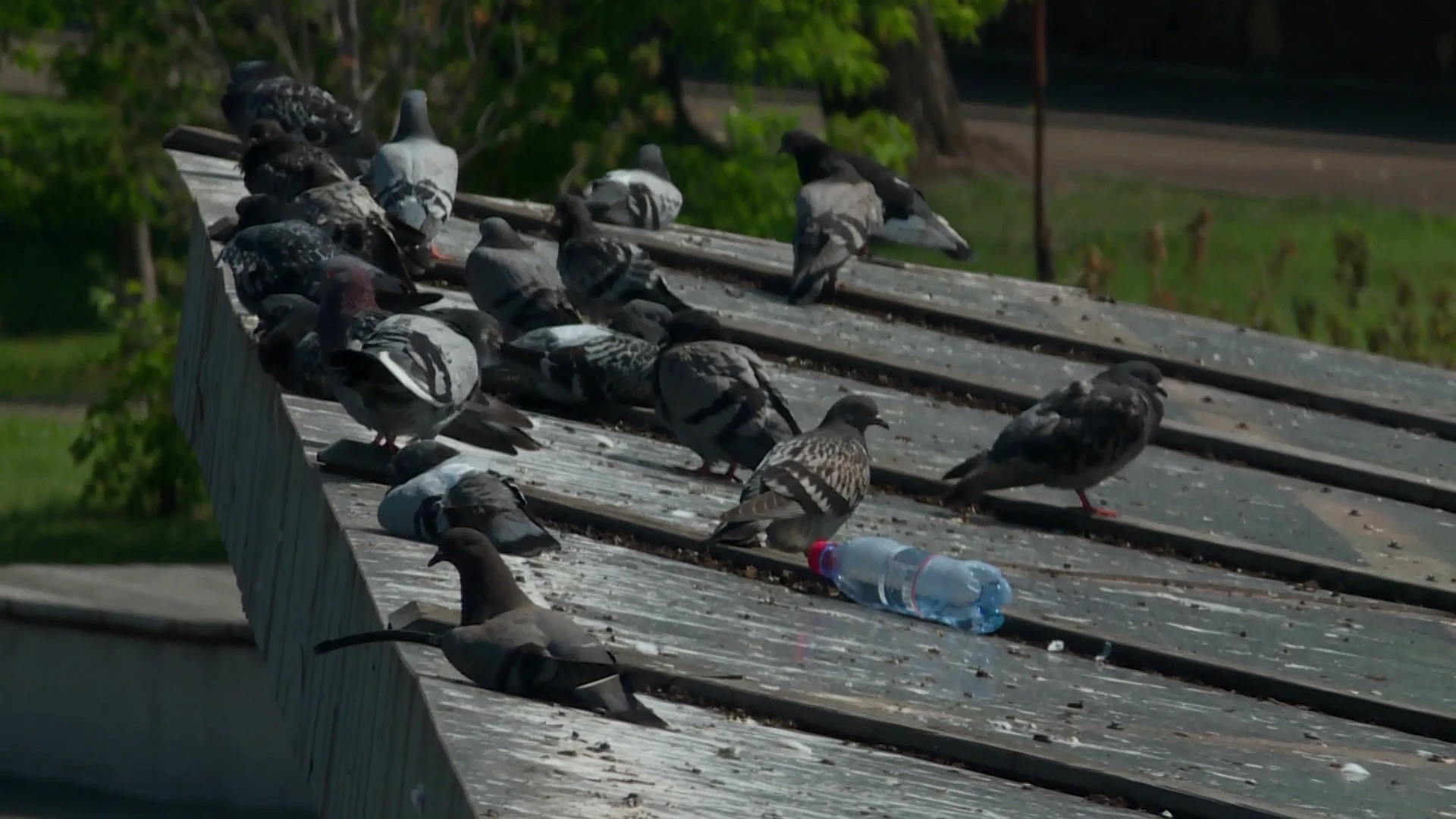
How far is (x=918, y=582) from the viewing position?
5.04m

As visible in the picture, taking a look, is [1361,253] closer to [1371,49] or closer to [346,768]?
[346,768]

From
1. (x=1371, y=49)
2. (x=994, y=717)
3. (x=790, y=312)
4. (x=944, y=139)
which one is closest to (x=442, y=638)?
(x=994, y=717)

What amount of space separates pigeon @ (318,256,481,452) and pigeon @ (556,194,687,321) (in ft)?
6.57

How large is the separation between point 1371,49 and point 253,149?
27064 millimetres

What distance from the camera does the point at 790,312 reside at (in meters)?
8.55

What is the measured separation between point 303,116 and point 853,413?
16.0 feet

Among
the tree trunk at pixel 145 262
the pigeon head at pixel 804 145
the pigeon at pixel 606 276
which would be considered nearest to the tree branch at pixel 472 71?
the pigeon head at pixel 804 145

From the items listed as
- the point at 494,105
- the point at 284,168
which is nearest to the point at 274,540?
the point at 284,168

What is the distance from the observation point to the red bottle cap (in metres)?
5.24

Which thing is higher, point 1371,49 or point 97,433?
point 1371,49

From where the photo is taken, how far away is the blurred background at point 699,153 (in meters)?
14.5

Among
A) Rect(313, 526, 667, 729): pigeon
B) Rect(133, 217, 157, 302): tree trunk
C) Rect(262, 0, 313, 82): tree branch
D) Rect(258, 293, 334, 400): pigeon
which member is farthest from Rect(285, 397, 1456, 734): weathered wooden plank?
Rect(133, 217, 157, 302): tree trunk

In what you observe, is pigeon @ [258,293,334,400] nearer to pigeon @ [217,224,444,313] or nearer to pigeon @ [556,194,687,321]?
pigeon @ [217,224,444,313]

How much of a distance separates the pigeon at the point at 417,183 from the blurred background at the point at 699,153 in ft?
15.9
